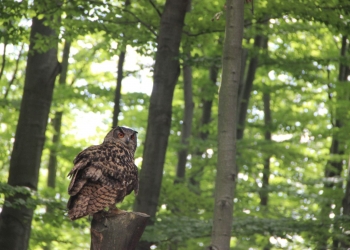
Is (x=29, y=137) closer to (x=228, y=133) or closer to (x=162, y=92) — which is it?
(x=162, y=92)

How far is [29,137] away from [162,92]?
239cm

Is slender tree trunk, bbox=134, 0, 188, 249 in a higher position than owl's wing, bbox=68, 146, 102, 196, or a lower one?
higher

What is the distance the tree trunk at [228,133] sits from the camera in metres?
5.79

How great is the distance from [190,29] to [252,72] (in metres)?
5.51

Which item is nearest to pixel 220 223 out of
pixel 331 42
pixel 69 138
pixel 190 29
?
pixel 190 29

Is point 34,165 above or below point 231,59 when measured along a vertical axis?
below

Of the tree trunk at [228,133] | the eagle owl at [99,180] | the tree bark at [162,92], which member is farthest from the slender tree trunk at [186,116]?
the eagle owl at [99,180]

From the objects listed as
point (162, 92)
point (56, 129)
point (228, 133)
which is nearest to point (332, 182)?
point (162, 92)

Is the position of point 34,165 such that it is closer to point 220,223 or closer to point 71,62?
point 220,223

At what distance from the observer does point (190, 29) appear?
30.9 feet

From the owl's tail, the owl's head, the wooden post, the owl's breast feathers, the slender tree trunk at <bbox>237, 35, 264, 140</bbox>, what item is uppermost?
the slender tree trunk at <bbox>237, 35, 264, 140</bbox>

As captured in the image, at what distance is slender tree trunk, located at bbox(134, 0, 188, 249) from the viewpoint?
8.51 metres

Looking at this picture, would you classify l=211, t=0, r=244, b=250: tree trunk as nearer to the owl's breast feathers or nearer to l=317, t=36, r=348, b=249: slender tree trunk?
the owl's breast feathers

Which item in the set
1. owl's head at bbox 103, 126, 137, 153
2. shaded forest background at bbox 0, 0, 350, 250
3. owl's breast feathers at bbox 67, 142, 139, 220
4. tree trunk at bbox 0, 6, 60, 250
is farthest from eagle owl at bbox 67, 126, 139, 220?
tree trunk at bbox 0, 6, 60, 250
